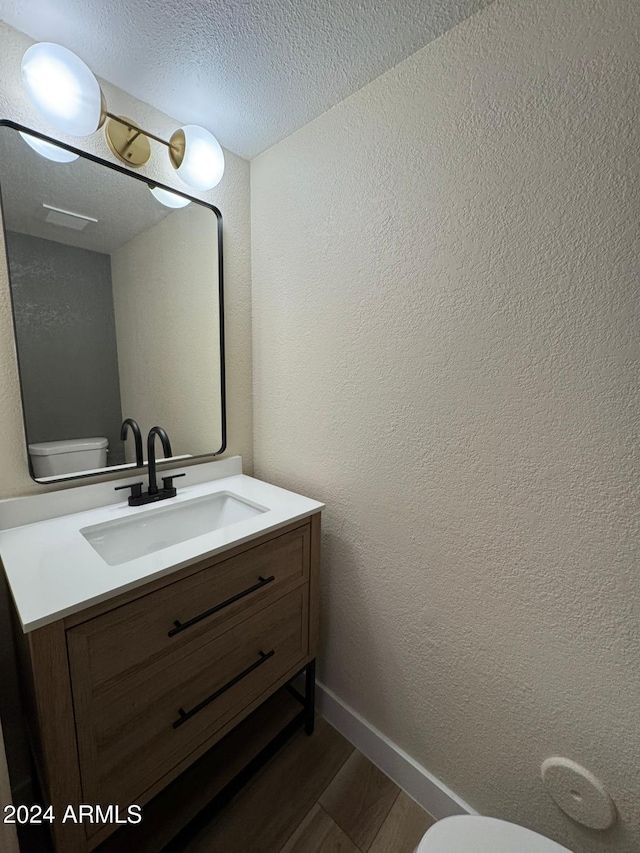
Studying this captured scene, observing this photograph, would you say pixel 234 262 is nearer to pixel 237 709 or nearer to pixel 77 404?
pixel 77 404

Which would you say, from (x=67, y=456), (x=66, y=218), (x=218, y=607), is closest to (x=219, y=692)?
(x=218, y=607)

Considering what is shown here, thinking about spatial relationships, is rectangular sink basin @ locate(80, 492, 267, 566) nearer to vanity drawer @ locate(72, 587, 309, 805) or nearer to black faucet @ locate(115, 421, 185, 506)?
black faucet @ locate(115, 421, 185, 506)

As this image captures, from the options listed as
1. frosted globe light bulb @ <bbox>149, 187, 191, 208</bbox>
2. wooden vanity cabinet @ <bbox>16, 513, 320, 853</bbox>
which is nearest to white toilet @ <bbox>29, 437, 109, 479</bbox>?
wooden vanity cabinet @ <bbox>16, 513, 320, 853</bbox>

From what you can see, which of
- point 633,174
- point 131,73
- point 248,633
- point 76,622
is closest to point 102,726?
point 76,622

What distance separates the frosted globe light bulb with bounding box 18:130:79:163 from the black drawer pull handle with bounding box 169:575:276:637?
4.30ft

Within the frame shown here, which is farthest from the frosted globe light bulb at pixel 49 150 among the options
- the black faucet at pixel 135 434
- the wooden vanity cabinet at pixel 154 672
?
the wooden vanity cabinet at pixel 154 672

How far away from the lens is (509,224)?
2.65 ft

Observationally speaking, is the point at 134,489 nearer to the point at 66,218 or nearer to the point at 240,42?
the point at 66,218

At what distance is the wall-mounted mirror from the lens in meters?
0.97

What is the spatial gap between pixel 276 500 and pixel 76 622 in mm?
648

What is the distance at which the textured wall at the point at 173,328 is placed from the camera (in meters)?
1.20

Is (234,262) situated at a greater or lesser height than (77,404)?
greater

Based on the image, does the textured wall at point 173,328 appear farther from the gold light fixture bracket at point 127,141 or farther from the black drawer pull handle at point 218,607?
the black drawer pull handle at point 218,607

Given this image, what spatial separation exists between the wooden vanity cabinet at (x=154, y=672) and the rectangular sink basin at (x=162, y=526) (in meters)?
0.24
